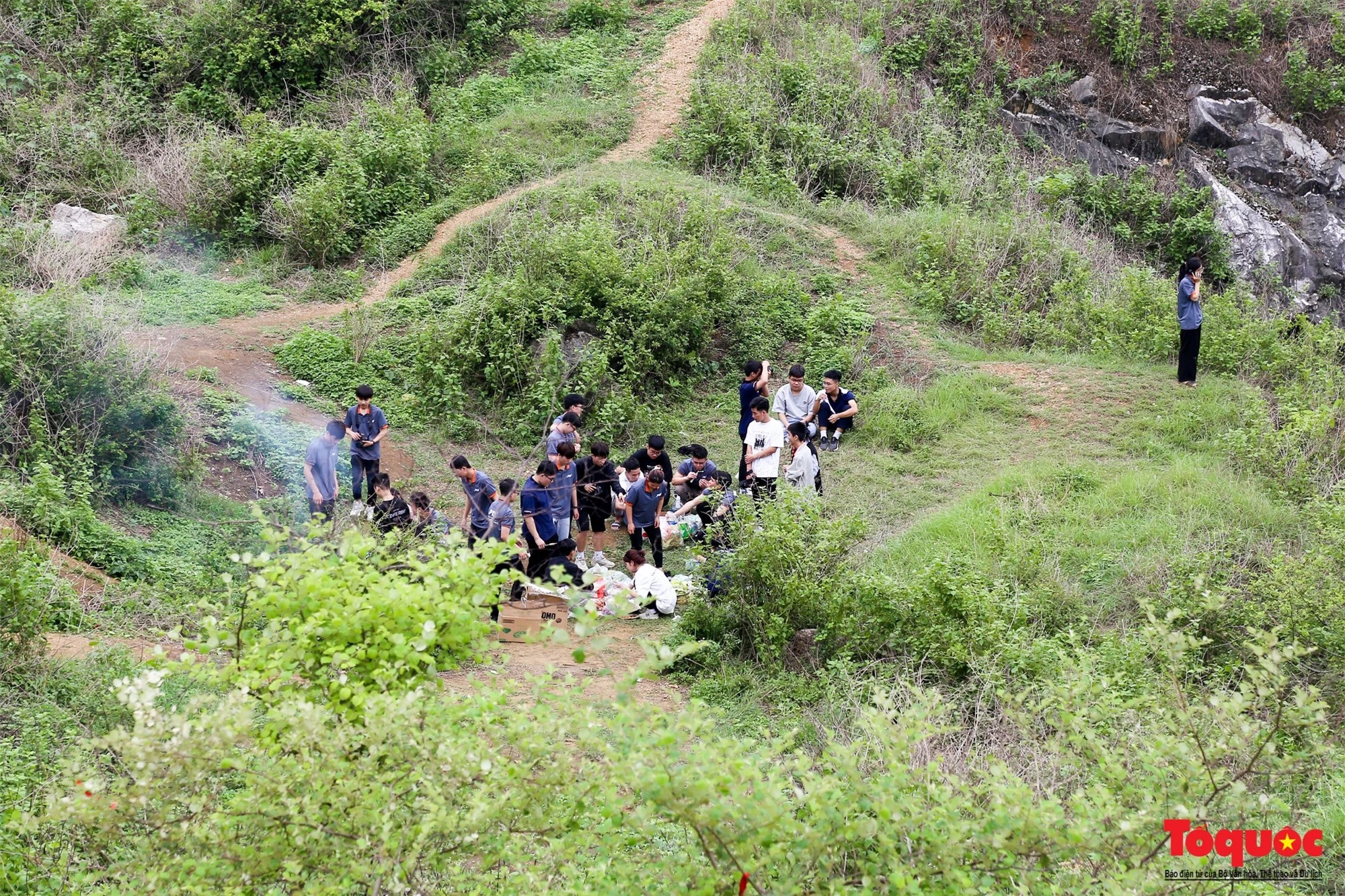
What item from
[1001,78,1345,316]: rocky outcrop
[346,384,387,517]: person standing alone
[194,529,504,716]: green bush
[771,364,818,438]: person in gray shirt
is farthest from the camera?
[1001,78,1345,316]: rocky outcrop

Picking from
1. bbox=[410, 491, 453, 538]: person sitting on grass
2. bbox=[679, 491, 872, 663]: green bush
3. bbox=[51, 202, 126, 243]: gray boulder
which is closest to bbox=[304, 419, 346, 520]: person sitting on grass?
bbox=[410, 491, 453, 538]: person sitting on grass

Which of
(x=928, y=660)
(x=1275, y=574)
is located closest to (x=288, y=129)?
(x=928, y=660)

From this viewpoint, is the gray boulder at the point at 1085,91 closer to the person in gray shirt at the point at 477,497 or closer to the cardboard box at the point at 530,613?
the person in gray shirt at the point at 477,497

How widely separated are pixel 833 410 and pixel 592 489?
124 inches

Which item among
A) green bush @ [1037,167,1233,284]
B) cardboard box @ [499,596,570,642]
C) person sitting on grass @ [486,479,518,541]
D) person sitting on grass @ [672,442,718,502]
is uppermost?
green bush @ [1037,167,1233,284]

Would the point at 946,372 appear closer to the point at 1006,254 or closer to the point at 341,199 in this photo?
the point at 1006,254

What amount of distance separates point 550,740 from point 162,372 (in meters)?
8.92

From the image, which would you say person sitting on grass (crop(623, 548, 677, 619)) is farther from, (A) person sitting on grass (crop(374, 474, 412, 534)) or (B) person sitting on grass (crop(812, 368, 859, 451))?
(B) person sitting on grass (crop(812, 368, 859, 451))

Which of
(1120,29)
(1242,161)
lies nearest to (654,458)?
(1242,161)

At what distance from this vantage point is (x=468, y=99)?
62.1 feet

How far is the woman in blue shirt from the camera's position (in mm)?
11703

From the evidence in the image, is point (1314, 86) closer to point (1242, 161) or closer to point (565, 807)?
point (1242, 161)

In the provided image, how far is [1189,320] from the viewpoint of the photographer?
1219cm

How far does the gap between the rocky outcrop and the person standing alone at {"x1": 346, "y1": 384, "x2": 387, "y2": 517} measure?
46.9 feet
